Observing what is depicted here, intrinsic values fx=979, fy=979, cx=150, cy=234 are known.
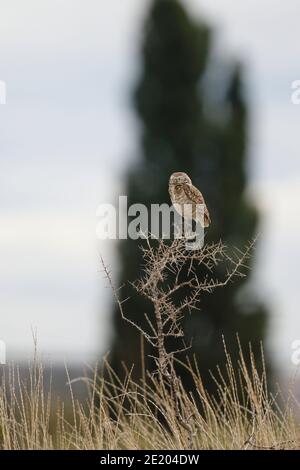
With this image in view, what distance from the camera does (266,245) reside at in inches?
695

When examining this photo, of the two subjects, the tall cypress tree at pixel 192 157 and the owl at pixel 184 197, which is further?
the tall cypress tree at pixel 192 157

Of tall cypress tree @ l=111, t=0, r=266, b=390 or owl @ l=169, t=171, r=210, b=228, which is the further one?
tall cypress tree @ l=111, t=0, r=266, b=390

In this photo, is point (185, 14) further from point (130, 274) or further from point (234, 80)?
point (130, 274)

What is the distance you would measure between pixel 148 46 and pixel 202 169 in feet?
8.74

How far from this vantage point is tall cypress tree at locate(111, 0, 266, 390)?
1778 cm

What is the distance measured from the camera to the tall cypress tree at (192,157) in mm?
17781

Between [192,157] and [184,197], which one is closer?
[184,197]

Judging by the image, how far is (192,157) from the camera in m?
18.4

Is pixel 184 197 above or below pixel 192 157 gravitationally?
below
